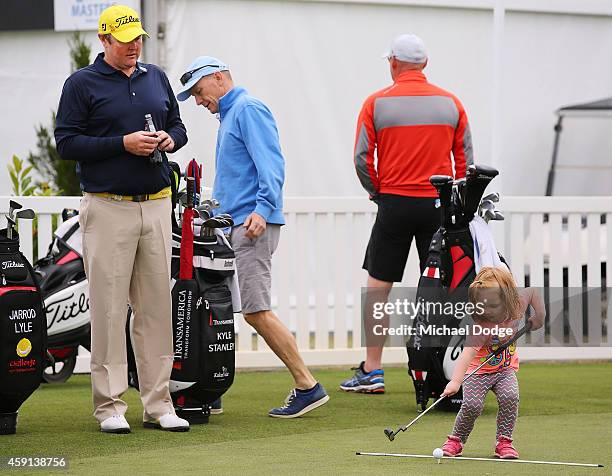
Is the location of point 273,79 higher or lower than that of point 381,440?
higher

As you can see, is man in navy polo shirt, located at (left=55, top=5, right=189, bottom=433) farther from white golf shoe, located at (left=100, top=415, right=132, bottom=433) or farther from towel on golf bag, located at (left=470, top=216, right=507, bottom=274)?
towel on golf bag, located at (left=470, top=216, right=507, bottom=274)

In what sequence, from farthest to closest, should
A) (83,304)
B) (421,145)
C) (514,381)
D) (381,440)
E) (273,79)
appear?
(273,79) < (83,304) < (421,145) < (381,440) < (514,381)

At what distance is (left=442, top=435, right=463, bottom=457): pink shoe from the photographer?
5691 millimetres

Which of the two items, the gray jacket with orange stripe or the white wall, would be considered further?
the white wall

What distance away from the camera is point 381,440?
6.23 meters

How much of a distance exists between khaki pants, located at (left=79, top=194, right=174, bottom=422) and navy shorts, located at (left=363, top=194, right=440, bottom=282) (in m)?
1.59

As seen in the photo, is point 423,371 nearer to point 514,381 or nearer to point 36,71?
point 514,381

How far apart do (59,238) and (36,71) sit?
10.0 feet

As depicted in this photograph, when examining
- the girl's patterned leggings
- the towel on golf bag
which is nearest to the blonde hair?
the girl's patterned leggings

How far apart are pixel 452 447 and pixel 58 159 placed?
5675 mm

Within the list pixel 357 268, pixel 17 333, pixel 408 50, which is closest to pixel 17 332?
pixel 17 333

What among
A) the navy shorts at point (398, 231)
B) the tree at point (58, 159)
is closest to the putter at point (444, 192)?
the navy shorts at point (398, 231)

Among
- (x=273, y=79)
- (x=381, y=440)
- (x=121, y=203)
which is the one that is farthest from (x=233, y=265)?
(x=273, y=79)

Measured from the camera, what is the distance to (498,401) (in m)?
5.71
